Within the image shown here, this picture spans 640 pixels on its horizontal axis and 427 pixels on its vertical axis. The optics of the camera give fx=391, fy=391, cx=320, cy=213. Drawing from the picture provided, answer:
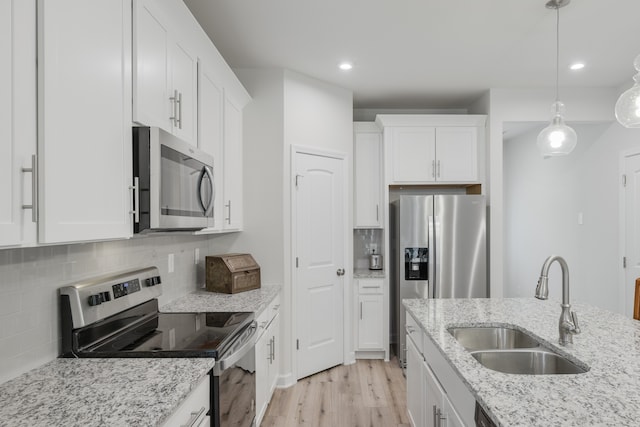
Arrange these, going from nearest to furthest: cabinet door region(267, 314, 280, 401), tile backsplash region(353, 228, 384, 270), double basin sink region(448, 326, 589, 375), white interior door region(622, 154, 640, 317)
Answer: double basin sink region(448, 326, 589, 375)
cabinet door region(267, 314, 280, 401)
white interior door region(622, 154, 640, 317)
tile backsplash region(353, 228, 384, 270)

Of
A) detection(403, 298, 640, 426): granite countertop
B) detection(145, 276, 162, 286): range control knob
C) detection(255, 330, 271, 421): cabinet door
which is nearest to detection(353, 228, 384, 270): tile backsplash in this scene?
detection(255, 330, 271, 421): cabinet door

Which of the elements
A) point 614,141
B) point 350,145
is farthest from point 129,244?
point 614,141

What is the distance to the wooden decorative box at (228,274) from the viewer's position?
275 centimetres

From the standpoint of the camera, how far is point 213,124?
97.1 inches

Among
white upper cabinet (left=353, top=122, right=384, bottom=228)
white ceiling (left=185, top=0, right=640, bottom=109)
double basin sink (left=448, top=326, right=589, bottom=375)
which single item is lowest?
double basin sink (left=448, top=326, right=589, bottom=375)

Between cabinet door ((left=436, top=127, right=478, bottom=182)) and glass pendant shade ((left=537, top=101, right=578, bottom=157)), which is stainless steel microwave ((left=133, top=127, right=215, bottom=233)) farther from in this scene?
cabinet door ((left=436, top=127, right=478, bottom=182))

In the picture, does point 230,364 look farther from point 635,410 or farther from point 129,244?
point 635,410

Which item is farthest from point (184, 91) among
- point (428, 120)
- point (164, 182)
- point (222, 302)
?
point (428, 120)

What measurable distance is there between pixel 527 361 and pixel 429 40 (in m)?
2.21

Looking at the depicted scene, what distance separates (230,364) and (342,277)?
7.12 feet

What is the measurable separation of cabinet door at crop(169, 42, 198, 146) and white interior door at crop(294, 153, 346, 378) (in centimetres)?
135

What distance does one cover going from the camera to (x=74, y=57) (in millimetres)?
1111

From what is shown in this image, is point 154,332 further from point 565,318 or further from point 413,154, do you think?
point 413,154

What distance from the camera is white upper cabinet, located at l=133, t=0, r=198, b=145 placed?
4.83ft
